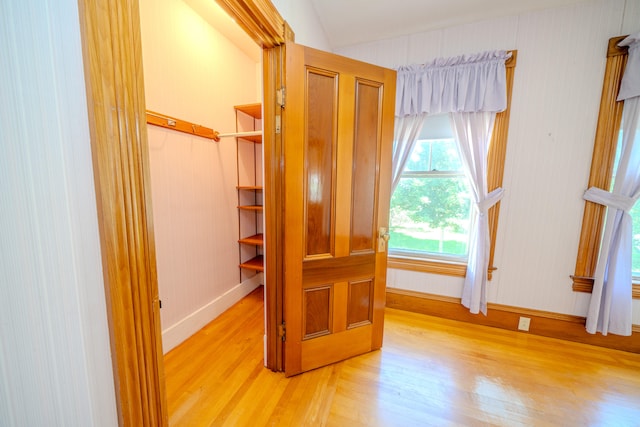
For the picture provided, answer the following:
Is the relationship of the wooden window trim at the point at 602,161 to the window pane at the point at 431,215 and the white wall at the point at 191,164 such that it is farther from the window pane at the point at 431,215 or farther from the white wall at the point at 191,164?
the white wall at the point at 191,164

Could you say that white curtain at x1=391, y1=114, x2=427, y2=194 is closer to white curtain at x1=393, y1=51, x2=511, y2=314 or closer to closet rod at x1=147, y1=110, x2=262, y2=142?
white curtain at x1=393, y1=51, x2=511, y2=314

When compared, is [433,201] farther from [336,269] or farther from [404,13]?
[404,13]

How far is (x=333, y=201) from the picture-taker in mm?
1547

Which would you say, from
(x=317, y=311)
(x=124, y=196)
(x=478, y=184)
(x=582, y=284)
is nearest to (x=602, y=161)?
(x=478, y=184)

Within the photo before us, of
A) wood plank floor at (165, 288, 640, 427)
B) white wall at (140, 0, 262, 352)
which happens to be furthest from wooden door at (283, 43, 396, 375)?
white wall at (140, 0, 262, 352)

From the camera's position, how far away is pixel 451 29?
2061 millimetres

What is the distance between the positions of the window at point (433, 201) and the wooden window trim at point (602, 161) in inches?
32.4

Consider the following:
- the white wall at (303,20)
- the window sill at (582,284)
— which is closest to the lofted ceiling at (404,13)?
the white wall at (303,20)

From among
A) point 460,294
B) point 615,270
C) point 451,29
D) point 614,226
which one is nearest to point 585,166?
point 614,226

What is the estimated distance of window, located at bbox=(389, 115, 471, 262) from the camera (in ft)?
7.39

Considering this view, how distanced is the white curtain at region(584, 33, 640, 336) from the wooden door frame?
292cm

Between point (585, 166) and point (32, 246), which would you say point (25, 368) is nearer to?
point (32, 246)

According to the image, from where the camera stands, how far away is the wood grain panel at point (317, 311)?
5.17 feet

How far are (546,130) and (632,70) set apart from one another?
0.55 m
